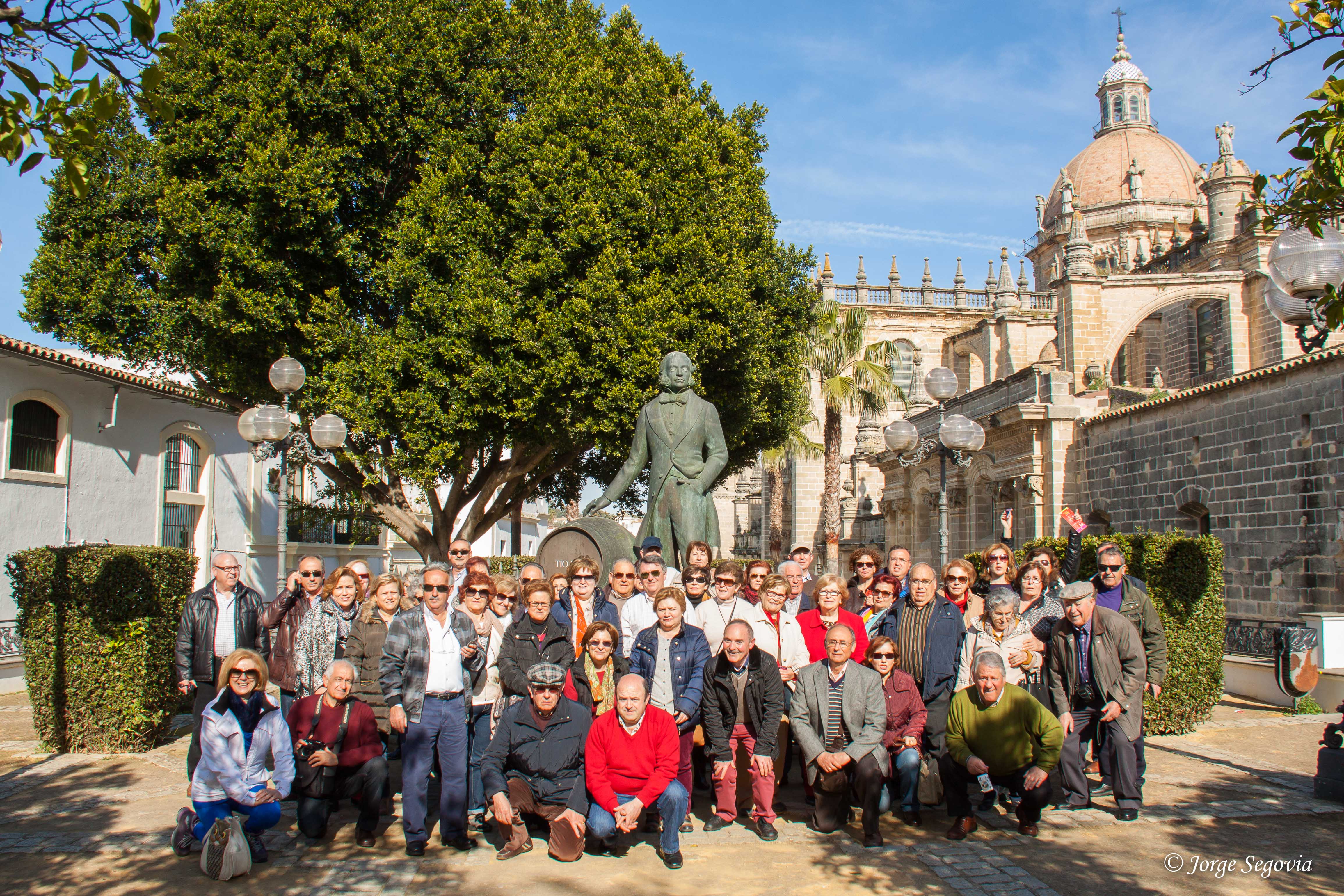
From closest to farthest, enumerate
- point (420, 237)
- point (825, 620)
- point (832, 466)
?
point (825, 620) → point (420, 237) → point (832, 466)

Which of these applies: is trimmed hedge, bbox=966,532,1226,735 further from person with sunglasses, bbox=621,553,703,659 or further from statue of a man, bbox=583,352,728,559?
person with sunglasses, bbox=621,553,703,659

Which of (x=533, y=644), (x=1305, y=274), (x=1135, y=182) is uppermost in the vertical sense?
(x=1135, y=182)

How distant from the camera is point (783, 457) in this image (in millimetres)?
28641

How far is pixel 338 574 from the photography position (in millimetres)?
7258

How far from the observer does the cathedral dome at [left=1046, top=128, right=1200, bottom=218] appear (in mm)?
46375

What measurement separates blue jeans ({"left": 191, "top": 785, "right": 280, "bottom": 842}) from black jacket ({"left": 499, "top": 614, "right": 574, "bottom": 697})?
1.53 meters

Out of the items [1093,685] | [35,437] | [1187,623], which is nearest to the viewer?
[1093,685]

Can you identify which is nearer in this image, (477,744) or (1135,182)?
(477,744)

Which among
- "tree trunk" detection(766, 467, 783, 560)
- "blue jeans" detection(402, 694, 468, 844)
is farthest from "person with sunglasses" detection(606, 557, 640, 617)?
"tree trunk" detection(766, 467, 783, 560)

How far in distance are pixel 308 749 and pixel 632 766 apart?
6.99 feet

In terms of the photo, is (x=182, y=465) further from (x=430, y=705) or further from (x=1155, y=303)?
(x=1155, y=303)

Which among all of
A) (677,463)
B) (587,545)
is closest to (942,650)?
(677,463)

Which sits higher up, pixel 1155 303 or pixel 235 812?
pixel 1155 303

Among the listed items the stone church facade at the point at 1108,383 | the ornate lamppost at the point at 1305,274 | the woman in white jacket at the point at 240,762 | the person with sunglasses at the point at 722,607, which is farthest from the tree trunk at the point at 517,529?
the ornate lamppost at the point at 1305,274
